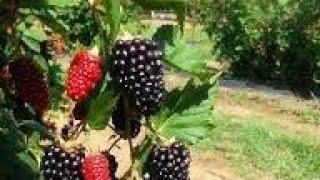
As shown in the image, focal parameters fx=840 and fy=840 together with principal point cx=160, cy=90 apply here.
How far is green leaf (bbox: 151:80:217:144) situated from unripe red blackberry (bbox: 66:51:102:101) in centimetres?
14

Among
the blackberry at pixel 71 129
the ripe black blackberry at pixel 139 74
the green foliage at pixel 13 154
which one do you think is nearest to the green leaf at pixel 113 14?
the ripe black blackberry at pixel 139 74

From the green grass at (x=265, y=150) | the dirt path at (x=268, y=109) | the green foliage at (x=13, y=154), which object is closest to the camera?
the green foliage at (x=13, y=154)

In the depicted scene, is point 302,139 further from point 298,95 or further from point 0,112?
point 0,112

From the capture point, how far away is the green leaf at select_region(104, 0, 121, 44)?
2.76 ft

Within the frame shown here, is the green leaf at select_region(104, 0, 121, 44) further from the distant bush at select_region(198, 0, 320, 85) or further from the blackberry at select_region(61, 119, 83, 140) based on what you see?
the distant bush at select_region(198, 0, 320, 85)

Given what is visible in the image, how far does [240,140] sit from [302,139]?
2.26ft

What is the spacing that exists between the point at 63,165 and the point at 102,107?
75mm

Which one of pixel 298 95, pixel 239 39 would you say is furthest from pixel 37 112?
pixel 239 39

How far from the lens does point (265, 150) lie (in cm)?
827

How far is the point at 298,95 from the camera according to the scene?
38.5 ft

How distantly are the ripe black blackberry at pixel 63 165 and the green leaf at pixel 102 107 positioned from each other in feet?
0.14

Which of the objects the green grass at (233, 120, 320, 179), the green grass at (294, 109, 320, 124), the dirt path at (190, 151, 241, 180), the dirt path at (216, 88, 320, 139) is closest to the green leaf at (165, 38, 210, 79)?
the dirt path at (190, 151, 241, 180)

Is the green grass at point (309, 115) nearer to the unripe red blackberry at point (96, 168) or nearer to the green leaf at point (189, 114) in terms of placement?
the green leaf at point (189, 114)

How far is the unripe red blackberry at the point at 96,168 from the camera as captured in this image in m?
0.83
